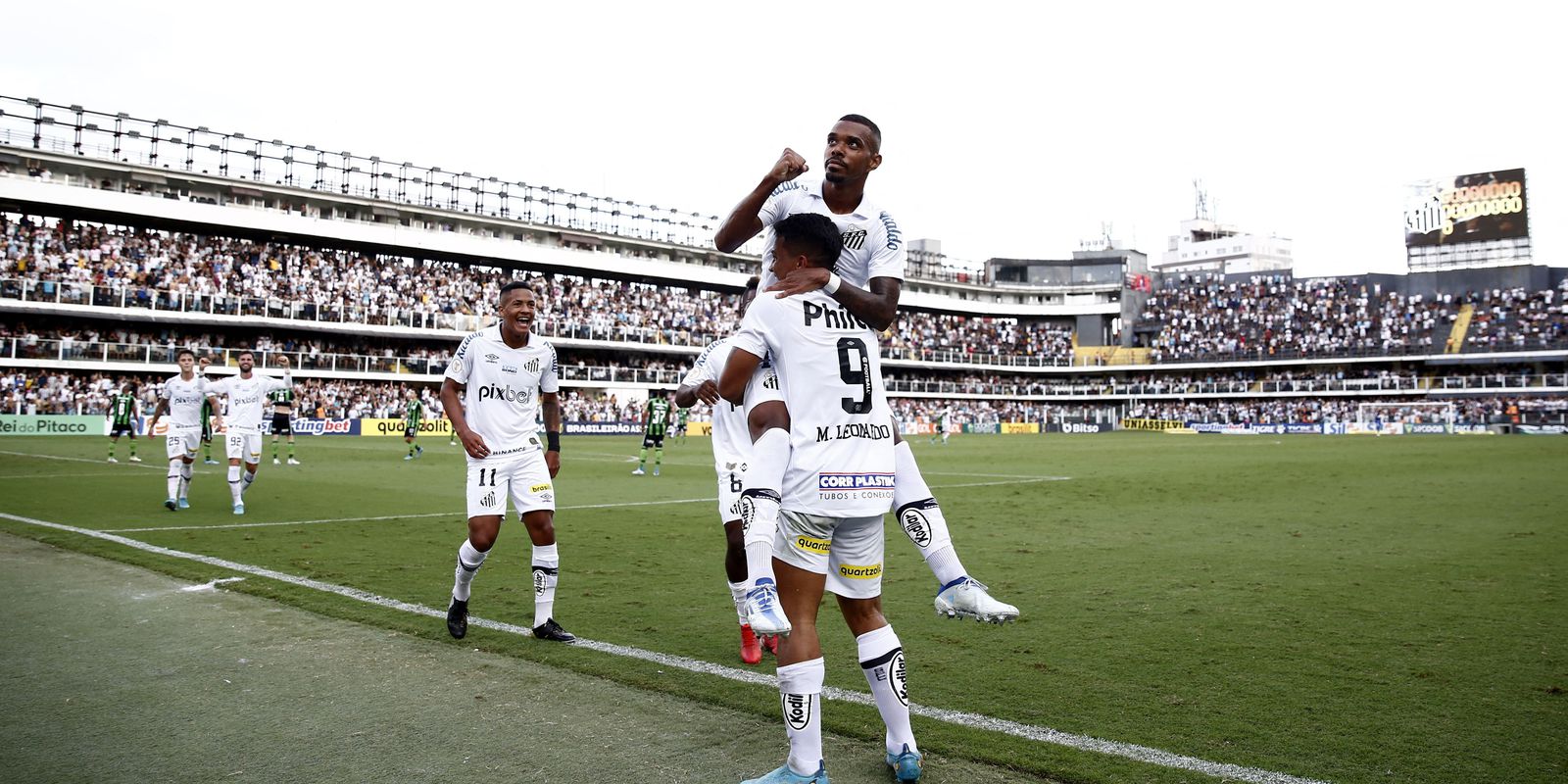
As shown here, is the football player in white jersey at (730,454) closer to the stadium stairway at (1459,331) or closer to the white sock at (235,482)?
the white sock at (235,482)

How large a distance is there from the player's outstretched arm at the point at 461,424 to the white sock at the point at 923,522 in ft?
12.2

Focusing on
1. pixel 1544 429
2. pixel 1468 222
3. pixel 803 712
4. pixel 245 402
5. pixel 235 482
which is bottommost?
pixel 1544 429

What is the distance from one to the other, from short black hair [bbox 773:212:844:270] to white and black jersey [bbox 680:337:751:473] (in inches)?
92.6

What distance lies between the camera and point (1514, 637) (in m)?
6.52

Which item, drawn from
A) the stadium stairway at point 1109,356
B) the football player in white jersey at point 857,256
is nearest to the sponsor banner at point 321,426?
the football player in white jersey at point 857,256

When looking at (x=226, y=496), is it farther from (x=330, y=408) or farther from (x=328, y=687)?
(x=330, y=408)

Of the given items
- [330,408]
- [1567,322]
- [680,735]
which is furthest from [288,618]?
[1567,322]

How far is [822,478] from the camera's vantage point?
387 centimetres

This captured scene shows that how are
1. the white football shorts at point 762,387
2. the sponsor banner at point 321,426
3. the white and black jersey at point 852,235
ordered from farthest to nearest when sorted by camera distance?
the sponsor banner at point 321,426, the white and black jersey at point 852,235, the white football shorts at point 762,387

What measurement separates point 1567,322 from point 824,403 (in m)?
83.9

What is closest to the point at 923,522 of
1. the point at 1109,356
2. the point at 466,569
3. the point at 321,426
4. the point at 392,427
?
the point at 466,569

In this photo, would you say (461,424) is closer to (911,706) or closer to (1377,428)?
(911,706)

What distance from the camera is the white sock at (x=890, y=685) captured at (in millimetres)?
3982

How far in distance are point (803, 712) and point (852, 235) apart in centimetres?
203
